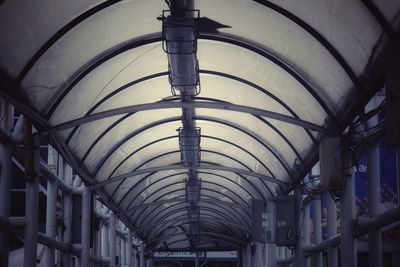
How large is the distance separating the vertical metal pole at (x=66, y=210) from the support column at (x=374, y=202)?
314 inches

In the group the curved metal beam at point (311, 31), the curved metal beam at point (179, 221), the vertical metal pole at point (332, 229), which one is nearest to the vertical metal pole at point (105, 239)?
the curved metal beam at point (179, 221)

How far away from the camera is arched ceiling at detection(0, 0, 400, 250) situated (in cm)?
1035

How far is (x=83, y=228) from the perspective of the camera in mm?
17547

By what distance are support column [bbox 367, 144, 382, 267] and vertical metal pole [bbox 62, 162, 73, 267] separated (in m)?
7.97

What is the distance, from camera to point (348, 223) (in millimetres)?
12492

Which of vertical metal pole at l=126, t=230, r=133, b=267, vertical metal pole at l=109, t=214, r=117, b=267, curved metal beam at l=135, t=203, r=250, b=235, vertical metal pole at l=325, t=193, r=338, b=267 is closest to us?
vertical metal pole at l=325, t=193, r=338, b=267

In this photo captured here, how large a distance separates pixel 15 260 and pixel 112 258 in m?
3.18

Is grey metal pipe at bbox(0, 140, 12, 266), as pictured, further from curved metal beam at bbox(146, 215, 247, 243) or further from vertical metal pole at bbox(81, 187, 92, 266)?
curved metal beam at bbox(146, 215, 247, 243)

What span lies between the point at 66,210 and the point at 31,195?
5.79 meters

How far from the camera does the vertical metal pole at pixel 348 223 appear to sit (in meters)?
12.3

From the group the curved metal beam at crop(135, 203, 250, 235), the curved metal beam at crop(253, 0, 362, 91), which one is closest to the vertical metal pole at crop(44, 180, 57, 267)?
the curved metal beam at crop(253, 0, 362, 91)

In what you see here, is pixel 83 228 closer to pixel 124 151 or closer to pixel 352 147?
pixel 124 151

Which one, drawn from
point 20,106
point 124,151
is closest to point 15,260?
point 124,151

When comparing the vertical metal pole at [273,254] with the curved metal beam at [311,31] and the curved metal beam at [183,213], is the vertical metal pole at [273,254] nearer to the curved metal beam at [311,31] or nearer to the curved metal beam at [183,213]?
the curved metal beam at [183,213]
